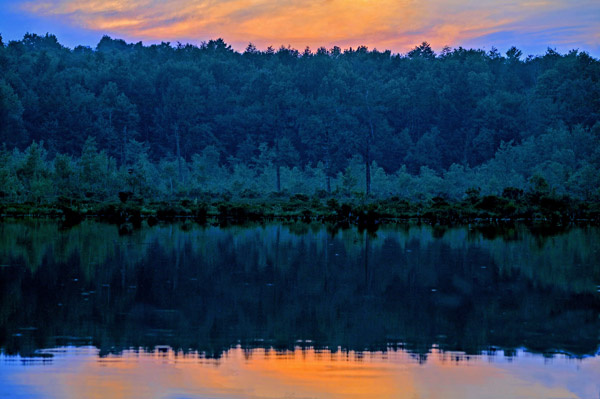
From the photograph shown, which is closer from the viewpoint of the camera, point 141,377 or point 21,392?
point 21,392

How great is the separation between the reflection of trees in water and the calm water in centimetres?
6

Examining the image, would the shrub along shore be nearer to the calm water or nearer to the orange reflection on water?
the calm water

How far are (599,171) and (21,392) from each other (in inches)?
2304

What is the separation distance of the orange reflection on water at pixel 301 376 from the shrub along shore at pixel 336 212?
102ft

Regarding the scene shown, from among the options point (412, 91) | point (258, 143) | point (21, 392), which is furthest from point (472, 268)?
point (412, 91)

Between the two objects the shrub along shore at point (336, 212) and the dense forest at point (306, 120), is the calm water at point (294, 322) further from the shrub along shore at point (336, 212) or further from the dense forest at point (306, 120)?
the dense forest at point (306, 120)

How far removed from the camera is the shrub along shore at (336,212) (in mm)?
46469

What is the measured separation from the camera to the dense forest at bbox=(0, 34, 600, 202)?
77.4m

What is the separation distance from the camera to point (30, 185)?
184 feet

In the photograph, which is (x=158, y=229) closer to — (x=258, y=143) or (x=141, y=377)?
(x=141, y=377)

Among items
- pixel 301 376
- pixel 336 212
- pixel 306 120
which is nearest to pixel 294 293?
pixel 301 376

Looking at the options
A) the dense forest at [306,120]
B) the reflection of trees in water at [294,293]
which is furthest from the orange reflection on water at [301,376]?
the dense forest at [306,120]

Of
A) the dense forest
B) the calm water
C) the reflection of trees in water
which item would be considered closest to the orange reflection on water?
the calm water

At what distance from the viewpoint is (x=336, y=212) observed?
4928cm
